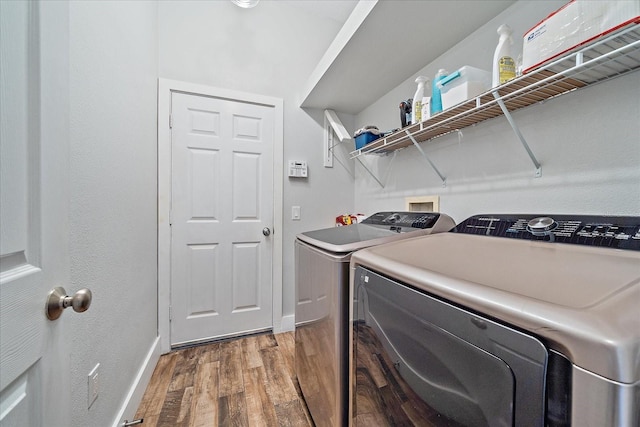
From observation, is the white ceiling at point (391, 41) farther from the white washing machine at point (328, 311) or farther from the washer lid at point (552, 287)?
the washer lid at point (552, 287)

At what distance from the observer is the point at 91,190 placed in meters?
1.00

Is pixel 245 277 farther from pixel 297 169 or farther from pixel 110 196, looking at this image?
pixel 110 196

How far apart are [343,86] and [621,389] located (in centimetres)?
208

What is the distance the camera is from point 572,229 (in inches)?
31.7

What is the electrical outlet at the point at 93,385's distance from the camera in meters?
0.96

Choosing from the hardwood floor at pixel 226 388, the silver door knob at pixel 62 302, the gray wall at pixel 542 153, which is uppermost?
the gray wall at pixel 542 153

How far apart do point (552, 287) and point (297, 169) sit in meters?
2.09

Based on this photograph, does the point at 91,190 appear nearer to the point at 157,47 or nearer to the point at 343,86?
the point at 157,47

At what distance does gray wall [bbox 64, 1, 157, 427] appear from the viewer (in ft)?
3.01

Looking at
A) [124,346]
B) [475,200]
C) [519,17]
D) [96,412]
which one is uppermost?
[519,17]

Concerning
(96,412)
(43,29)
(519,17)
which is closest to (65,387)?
(96,412)

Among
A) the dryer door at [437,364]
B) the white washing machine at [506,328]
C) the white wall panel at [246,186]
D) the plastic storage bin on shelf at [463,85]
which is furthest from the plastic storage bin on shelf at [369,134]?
the dryer door at [437,364]

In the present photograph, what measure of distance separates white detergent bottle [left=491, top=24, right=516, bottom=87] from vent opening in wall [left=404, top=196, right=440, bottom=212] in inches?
28.8

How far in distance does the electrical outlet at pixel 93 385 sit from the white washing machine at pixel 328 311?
2.95 ft
